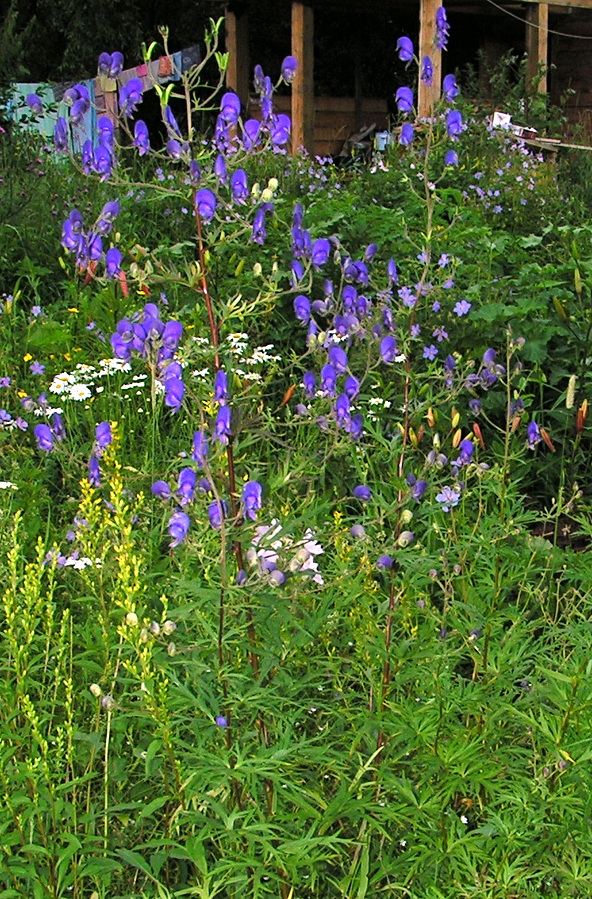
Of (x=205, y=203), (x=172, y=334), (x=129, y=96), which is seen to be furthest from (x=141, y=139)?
(x=172, y=334)

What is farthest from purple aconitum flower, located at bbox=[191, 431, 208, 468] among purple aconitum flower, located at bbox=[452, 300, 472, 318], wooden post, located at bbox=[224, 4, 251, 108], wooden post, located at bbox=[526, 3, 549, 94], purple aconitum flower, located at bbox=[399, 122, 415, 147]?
wooden post, located at bbox=[224, 4, 251, 108]

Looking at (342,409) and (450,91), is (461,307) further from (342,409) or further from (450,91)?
(342,409)

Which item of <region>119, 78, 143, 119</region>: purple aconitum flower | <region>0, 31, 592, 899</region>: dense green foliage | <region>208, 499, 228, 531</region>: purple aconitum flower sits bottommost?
<region>0, 31, 592, 899</region>: dense green foliage

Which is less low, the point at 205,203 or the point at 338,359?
the point at 205,203

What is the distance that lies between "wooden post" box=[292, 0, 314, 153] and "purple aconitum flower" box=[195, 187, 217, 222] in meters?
11.4

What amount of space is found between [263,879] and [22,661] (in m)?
0.59

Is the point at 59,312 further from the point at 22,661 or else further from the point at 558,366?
the point at 22,661

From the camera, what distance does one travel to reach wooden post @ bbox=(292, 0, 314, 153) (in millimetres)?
13188

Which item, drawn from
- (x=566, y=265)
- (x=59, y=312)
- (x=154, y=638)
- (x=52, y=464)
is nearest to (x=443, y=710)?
(x=154, y=638)

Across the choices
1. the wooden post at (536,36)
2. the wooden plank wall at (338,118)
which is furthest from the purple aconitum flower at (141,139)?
the wooden plank wall at (338,118)

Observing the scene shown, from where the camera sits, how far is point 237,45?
15.7 m

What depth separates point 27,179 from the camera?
766cm

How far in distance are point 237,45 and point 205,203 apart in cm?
1478

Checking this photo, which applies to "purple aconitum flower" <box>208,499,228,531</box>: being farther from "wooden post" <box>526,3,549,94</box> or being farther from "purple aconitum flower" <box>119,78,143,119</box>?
"wooden post" <box>526,3,549,94</box>
